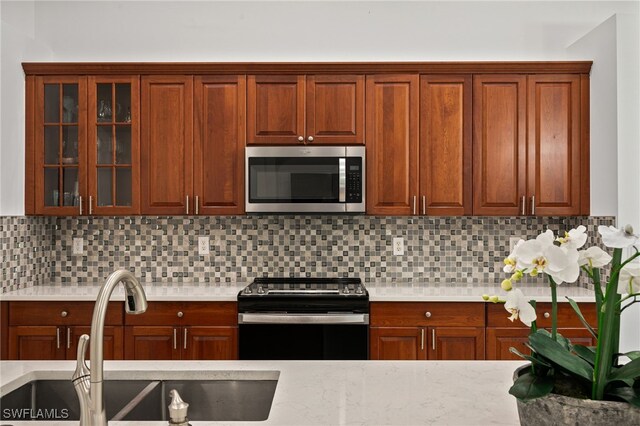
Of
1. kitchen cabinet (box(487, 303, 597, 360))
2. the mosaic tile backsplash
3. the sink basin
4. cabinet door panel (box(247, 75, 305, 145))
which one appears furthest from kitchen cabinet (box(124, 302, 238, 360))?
the sink basin

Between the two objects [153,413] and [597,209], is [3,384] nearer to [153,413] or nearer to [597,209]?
[153,413]

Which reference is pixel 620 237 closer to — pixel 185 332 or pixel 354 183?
pixel 354 183

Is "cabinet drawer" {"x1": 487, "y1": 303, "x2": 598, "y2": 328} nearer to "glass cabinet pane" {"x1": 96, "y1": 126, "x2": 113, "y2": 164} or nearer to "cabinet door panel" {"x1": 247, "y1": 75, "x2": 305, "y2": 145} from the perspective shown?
"cabinet door panel" {"x1": 247, "y1": 75, "x2": 305, "y2": 145}

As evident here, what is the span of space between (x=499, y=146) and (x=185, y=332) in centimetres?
222

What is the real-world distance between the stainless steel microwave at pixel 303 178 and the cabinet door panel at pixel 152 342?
87cm

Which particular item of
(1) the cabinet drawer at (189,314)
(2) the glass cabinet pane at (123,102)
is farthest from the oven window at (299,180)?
(2) the glass cabinet pane at (123,102)

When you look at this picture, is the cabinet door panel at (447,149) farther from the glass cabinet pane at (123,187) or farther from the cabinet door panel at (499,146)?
the glass cabinet pane at (123,187)

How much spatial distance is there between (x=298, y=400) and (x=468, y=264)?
2719mm

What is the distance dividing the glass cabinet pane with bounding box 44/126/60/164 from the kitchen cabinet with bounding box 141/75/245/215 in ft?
1.80

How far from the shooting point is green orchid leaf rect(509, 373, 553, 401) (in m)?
0.98

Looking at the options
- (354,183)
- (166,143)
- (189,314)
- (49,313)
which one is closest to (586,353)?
(354,183)

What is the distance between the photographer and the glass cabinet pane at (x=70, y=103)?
3.61m

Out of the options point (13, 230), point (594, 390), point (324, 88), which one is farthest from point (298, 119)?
point (594, 390)

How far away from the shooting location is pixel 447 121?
3553mm
